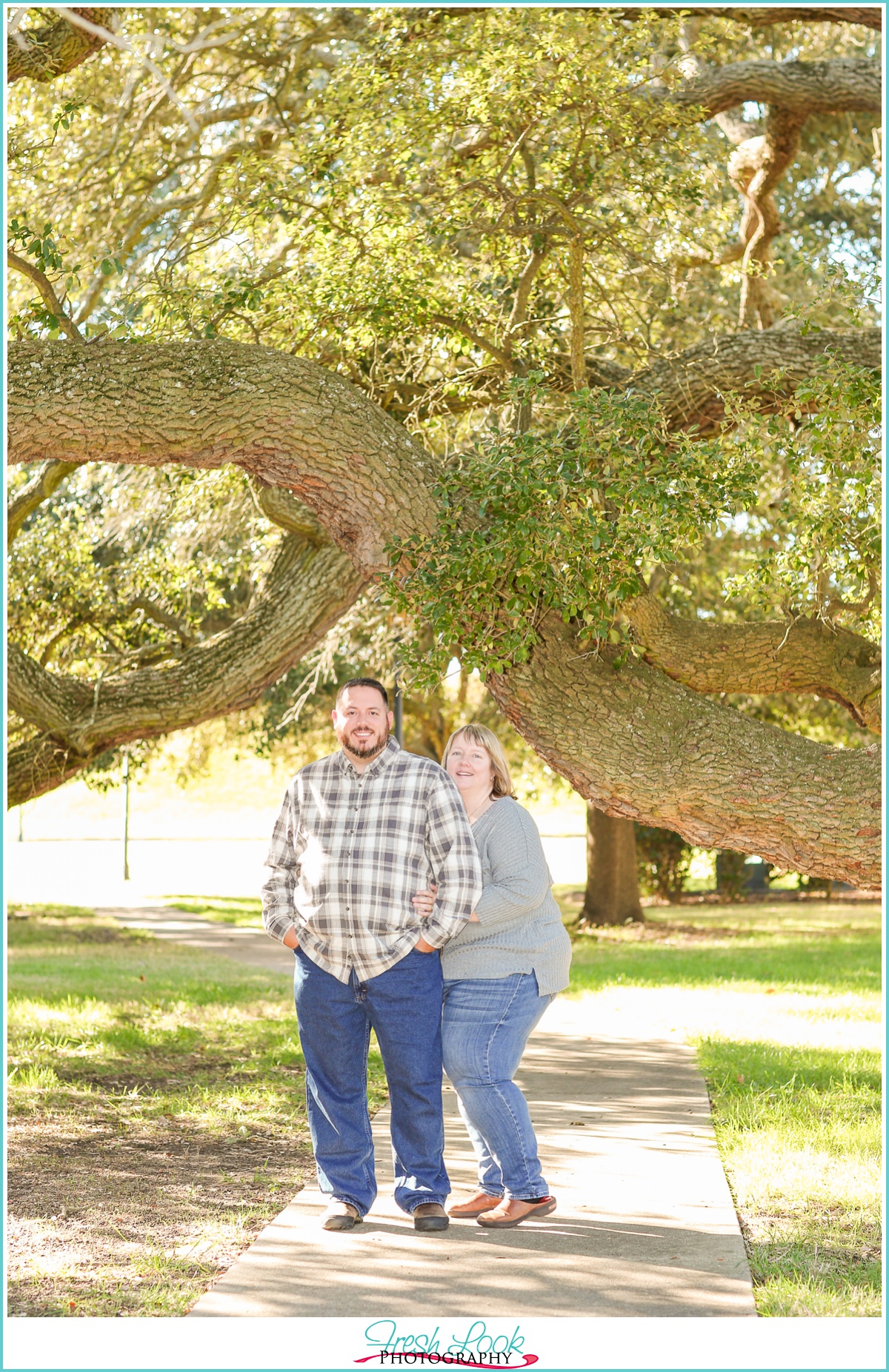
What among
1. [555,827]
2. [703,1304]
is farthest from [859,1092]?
[555,827]

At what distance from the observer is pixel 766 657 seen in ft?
25.6

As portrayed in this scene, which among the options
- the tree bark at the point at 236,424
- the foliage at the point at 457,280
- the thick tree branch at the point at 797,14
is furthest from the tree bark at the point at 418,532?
the thick tree branch at the point at 797,14

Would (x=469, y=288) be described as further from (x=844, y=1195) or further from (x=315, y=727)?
(x=315, y=727)

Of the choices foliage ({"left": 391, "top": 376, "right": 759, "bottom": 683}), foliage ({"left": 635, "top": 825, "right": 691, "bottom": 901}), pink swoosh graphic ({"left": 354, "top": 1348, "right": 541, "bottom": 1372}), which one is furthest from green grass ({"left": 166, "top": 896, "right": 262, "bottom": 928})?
pink swoosh graphic ({"left": 354, "top": 1348, "right": 541, "bottom": 1372})

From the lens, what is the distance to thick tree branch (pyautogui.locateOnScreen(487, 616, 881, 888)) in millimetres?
6180

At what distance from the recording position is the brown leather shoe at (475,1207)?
5438 millimetres

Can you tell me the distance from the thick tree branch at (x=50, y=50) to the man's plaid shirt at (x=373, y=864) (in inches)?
168

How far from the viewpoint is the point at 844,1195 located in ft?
19.3

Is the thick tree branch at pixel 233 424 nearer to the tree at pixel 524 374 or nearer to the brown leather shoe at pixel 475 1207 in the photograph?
the tree at pixel 524 374

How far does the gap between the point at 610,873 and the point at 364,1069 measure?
13281 millimetres

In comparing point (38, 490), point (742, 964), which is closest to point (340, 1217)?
point (38, 490)

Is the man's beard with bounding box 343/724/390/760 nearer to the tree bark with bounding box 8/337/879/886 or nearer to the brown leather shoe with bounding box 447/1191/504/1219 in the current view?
the tree bark with bounding box 8/337/879/886

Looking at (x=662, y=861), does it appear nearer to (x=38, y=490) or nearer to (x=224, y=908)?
(x=224, y=908)

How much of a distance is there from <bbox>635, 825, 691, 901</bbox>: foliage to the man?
17010 mm
